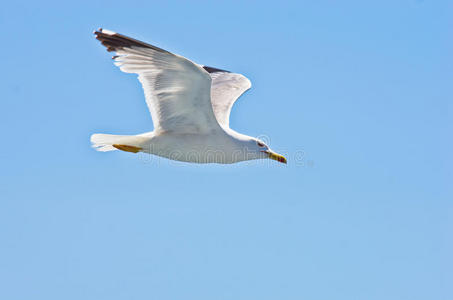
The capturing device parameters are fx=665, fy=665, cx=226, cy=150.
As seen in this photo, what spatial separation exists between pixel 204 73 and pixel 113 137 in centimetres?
187

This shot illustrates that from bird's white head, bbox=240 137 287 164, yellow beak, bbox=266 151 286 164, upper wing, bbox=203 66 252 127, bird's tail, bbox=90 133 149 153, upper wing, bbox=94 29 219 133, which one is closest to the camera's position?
upper wing, bbox=94 29 219 133

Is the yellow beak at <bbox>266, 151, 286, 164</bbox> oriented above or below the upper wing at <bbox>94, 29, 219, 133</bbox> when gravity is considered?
below

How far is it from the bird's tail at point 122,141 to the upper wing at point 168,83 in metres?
0.35

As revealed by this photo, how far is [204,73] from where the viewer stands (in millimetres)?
9039

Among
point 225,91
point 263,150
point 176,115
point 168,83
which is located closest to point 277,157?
point 263,150

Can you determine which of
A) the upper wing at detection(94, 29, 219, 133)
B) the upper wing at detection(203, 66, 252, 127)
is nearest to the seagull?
the upper wing at detection(94, 29, 219, 133)

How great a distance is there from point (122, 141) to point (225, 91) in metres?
2.89

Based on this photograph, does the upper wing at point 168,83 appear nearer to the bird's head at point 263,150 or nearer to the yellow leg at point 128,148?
the yellow leg at point 128,148

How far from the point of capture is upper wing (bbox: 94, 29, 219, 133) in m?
8.94

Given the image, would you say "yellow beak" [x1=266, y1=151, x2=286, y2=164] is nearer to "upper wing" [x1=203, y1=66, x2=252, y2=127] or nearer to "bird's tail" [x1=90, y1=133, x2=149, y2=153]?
"upper wing" [x1=203, y1=66, x2=252, y2=127]

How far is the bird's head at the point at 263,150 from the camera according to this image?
10.3m

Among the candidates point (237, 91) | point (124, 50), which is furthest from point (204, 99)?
point (237, 91)

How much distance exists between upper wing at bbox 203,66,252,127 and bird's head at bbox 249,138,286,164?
0.92m

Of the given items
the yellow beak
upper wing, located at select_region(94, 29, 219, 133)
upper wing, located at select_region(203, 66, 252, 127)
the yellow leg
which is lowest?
the yellow leg
